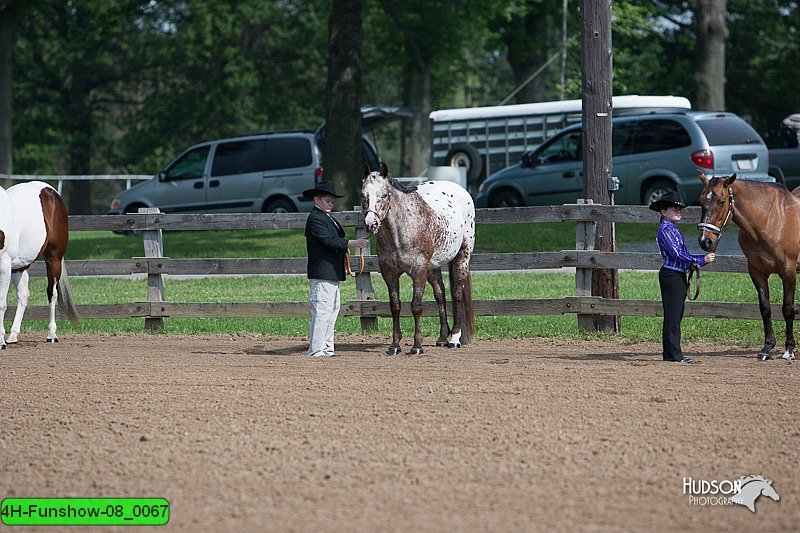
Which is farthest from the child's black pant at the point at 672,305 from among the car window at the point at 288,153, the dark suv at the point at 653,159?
the car window at the point at 288,153

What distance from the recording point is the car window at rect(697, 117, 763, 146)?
1991 cm

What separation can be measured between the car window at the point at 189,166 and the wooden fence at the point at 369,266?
34.7 ft

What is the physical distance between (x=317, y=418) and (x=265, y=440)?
0.73 m

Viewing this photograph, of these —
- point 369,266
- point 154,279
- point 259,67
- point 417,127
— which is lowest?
point 154,279

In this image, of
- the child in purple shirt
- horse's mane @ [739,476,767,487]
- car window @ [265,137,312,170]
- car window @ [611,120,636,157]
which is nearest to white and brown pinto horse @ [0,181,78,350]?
the child in purple shirt

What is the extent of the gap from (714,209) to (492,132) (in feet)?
59.6

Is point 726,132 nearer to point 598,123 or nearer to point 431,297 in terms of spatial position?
point 431,297

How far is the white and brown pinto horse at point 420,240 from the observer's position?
10711 millimetres

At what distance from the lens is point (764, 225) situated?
10219 mm

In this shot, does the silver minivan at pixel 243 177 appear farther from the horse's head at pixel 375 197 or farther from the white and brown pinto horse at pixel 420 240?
the horse's head at pixel 375 197

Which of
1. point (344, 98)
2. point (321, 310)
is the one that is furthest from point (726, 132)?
point (321, 310)

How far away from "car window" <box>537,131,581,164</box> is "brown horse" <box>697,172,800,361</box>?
1101cm

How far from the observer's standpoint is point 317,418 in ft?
25.5

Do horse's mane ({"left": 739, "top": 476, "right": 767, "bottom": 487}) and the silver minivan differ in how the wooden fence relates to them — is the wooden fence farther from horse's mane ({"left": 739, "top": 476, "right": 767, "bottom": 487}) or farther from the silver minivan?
the silver minivan
